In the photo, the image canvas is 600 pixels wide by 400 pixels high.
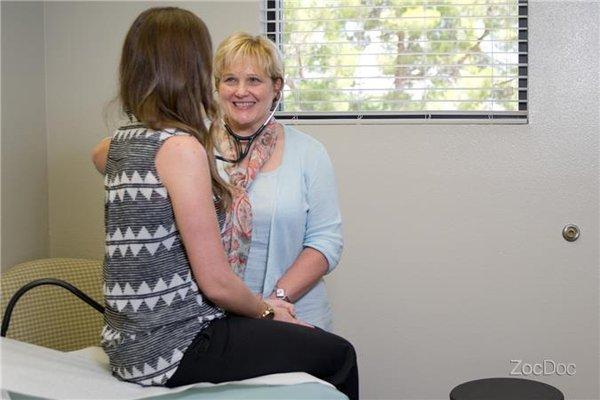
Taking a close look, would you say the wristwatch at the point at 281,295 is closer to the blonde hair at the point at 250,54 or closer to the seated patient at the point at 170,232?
the seated patient at the point at 170,232

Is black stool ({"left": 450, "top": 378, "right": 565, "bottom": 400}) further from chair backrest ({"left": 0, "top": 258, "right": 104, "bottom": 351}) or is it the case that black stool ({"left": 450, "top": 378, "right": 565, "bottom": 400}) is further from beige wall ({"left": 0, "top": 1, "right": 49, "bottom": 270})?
beige wall ({"left": 0, "top": 1, "right": 49, "bottom": 270})

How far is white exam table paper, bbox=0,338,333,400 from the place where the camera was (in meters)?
1.82

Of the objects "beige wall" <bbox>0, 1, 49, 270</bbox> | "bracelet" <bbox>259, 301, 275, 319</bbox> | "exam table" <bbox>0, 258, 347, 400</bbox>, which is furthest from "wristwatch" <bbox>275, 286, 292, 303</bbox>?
"beige wall" <bbox>0, 1, 49, 270</bbox>

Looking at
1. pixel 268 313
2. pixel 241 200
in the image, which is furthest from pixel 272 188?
pixel 268 313

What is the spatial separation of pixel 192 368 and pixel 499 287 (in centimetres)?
171

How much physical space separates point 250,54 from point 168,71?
782mm

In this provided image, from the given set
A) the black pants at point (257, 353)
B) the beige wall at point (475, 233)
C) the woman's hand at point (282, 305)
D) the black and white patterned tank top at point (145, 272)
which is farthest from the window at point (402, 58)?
the black and white patterned tank top at point (145, 272)

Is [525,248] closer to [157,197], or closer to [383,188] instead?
[383,188]

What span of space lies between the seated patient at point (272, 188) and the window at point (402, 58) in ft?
2.25

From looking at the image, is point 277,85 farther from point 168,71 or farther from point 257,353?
point 257,353

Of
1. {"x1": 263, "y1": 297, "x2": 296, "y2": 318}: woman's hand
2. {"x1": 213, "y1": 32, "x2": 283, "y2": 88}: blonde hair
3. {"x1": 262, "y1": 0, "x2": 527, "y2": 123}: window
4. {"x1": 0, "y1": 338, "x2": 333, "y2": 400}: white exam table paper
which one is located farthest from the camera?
{"x1": 262, "y1": 0, "x2": 527, "y2": 123}: window

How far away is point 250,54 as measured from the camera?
8.66 ft

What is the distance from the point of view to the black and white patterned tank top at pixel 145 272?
1.85 meters

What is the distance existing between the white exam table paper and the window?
1.56 metres
